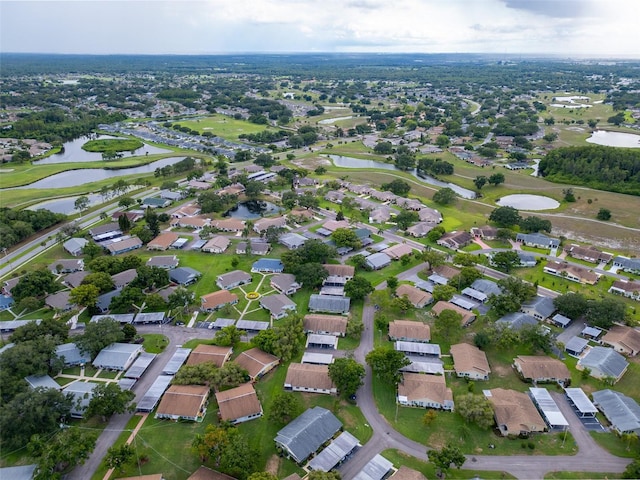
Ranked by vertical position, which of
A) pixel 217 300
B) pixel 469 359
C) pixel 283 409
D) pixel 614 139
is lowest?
pixel 469 359

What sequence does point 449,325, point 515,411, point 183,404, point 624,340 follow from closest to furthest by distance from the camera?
point 515,411 → point 183,404 → point 624,340 → point 449,325

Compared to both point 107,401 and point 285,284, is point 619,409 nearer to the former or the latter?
point 285,284

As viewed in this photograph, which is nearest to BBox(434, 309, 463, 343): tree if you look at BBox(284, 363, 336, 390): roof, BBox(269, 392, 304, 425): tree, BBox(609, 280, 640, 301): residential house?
BBox(284, 363, 336, 390): roof

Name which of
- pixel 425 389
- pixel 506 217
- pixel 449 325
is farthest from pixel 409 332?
pixel 506 217

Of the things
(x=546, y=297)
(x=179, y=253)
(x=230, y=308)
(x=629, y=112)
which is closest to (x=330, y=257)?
(x=230, y=308)

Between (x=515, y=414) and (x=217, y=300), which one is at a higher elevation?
(x=217, y=300)

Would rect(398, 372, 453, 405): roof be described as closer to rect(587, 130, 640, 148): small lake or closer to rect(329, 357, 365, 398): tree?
rect(329, 357, 365, 398): tree

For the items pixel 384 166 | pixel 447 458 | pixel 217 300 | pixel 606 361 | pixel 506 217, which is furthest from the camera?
pixel 384 166

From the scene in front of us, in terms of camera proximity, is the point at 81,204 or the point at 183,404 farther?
the point at 81,204
